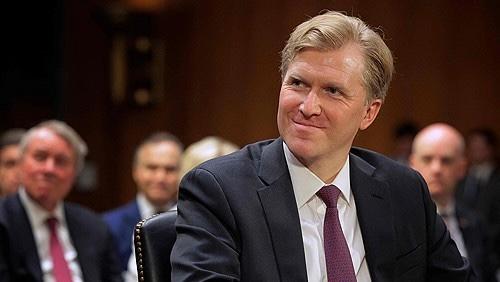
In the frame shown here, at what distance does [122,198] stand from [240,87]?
1.55 meters

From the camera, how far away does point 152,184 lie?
18.0ft

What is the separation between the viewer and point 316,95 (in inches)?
86.0

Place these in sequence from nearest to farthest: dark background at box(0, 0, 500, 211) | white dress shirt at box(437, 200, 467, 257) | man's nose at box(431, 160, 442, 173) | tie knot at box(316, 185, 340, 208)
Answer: tie knot at box(316, 185, 340, 208), white dress shirt at box(437, 200, 467, 257), man's nose at box(431, 160, 442, 173), dark background at box(0, 0, 500, 211)

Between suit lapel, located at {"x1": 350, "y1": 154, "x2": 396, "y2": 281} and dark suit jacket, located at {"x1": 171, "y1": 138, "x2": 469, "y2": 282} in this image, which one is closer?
dark suit jacket, located at {"x1": 171, "y1": 138, "x2": 469, "y2": 282}

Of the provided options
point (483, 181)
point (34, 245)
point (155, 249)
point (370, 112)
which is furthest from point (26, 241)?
point (483, 181)

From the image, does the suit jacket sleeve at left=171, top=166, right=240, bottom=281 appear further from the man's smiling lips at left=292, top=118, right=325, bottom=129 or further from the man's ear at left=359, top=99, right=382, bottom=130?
the man's ear at left=359, top=99, right=382, bottom=130

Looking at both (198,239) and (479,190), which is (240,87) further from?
(198,239)

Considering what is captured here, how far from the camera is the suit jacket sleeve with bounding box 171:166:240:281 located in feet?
6.78

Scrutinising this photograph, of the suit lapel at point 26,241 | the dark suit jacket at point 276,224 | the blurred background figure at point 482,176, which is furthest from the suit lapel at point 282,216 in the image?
the blurred background figure at point 482,176

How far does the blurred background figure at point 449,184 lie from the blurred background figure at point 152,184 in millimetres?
1354

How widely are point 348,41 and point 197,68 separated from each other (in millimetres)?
6566

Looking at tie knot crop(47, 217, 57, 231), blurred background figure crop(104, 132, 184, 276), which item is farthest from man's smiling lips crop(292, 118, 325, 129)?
blurred background figure crop(104, 132, 184, 276)

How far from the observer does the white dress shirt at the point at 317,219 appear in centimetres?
223

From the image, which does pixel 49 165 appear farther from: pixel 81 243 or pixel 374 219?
pixel 374 219
